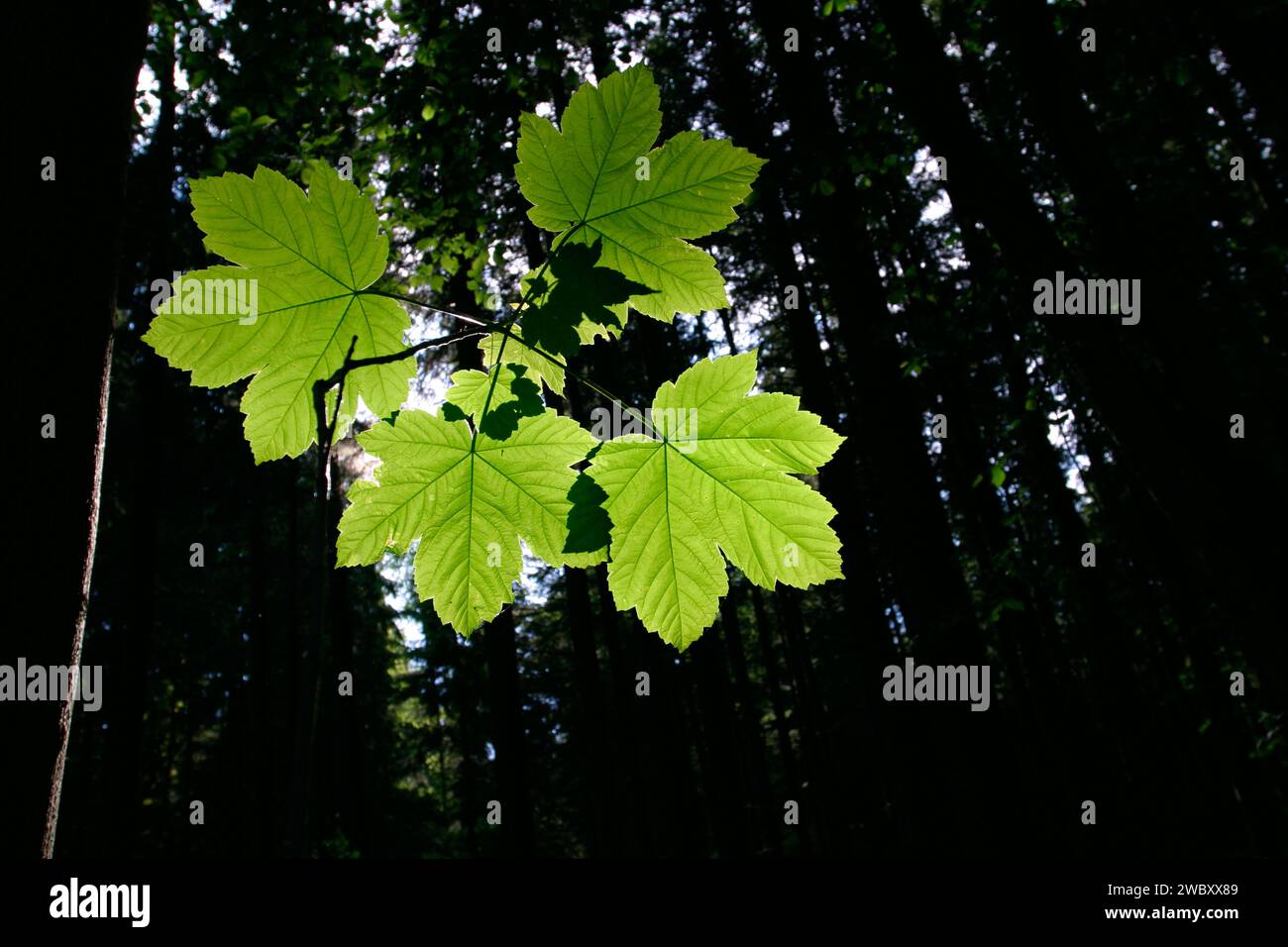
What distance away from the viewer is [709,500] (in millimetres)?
943

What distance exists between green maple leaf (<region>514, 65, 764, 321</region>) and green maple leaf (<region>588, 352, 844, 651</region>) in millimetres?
152

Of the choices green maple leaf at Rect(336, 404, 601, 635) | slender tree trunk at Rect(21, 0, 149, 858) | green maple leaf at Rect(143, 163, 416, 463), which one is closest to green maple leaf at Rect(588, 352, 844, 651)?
green maple leaf at Rect(336, 404, 601, 635)

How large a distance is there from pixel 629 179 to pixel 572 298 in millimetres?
178

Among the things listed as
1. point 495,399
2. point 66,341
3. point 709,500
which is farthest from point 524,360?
point 66,341

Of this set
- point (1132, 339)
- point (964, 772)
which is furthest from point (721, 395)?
point (964, 772)

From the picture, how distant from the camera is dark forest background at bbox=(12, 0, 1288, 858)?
2.29m

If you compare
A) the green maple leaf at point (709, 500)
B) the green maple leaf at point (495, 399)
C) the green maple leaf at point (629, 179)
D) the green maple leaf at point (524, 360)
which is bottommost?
the green maple leaf at point (709, 500)

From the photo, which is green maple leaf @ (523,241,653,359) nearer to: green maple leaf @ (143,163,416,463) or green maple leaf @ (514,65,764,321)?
green maple leaf @ (514,65,764,321)

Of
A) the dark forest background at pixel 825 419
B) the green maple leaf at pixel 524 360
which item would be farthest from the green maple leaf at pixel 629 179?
the dark forest background at pixel 825 419

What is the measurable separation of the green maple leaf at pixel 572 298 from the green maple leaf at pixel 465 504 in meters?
0.11

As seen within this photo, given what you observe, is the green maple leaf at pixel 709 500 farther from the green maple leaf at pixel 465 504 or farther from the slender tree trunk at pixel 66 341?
the slender tree trunk at pixel 66 341

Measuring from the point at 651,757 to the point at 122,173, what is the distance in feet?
39.3

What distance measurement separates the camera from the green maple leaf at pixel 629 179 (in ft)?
2.93

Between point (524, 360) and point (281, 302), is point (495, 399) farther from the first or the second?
point (281, 302)
